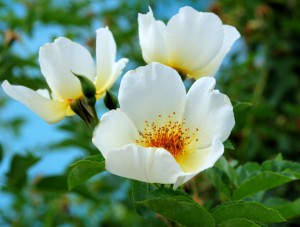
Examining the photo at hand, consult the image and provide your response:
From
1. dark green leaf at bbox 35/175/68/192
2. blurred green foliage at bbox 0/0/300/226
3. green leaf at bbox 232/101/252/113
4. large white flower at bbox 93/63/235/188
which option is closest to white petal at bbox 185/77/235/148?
large white flower at bbox 93/63/235/188

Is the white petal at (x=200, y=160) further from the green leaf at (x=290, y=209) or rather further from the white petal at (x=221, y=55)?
the green leaf at (x=290, y=209)

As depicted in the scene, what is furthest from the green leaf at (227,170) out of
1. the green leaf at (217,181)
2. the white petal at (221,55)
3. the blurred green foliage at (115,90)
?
the blurred green foliage at (115,90)

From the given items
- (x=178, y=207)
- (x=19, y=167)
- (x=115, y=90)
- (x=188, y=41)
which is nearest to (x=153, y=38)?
(x=188, y=41)

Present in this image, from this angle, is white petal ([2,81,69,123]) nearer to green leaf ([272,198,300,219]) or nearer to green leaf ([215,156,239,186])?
green leaf ([215,156,239,186])

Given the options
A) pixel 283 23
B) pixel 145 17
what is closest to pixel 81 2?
pixel 283 23

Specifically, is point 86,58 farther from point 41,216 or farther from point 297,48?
point 297,48
